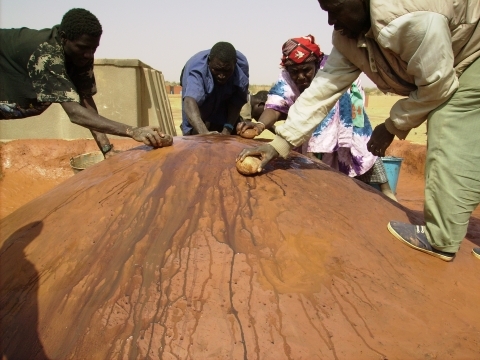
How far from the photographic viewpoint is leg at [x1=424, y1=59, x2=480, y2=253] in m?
1.83

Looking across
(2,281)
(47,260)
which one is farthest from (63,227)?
(2,281)

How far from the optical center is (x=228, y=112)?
475 centimetres

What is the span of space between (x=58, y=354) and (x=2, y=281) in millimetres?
558

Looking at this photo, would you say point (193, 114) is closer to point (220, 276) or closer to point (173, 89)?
point (220, 276)

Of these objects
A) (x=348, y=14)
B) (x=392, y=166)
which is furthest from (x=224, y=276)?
(x=392, y=166)

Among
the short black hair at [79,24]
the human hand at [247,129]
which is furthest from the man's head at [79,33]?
the human hand at [247,129]

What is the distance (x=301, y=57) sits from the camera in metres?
3.27

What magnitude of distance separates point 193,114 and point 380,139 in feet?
6.81

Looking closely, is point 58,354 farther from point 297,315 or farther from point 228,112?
point 228,112

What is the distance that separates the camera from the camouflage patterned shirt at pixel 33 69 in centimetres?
293

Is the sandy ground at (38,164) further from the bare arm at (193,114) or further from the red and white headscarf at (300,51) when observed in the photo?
the red and white headscarf at (300,51)

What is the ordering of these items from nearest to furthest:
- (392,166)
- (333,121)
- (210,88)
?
(333,121), (210,88), (392,166)

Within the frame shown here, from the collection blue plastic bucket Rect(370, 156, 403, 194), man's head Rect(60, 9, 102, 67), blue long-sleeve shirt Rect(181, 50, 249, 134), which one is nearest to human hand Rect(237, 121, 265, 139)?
man's head Rect(60, 9, 102, 67)

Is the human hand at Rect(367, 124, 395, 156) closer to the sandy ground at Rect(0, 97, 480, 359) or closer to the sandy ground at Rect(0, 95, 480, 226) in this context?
the sandy ground at Rect(0, 97, 480, 359)
